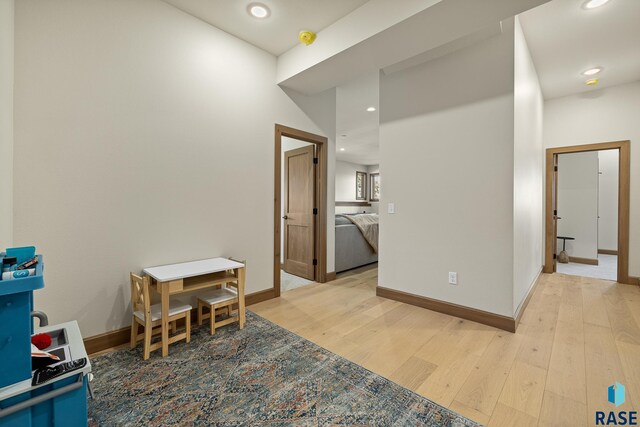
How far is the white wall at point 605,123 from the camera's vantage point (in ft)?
12.6

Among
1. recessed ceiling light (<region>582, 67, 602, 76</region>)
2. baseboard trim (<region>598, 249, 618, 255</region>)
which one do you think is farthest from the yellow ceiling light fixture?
baseboard trim (<region>598, 249, 618, 255</region>)

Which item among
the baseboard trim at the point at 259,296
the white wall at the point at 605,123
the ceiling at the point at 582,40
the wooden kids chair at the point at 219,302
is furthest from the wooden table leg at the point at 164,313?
the white wall at the point at 605,123

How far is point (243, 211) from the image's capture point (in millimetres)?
3014

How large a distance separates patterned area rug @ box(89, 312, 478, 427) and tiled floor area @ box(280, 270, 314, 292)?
1.54 metres

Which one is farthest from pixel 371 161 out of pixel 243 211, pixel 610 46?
pixel 243 211

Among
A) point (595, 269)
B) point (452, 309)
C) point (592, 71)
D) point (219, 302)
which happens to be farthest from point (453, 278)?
point (595, 269)

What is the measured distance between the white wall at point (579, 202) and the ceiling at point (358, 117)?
381cm

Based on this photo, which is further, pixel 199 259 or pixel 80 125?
pixel 199 259

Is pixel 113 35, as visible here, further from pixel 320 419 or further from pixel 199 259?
pixel 320 419

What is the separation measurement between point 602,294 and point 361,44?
13.7 ft

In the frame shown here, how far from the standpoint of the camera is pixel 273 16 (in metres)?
2.54

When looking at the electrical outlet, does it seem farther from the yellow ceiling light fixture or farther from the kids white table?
the yellow ceiling light fixture

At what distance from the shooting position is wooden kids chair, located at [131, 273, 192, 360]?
1960mm

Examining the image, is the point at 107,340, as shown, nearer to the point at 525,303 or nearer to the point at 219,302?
the point at 219,302
